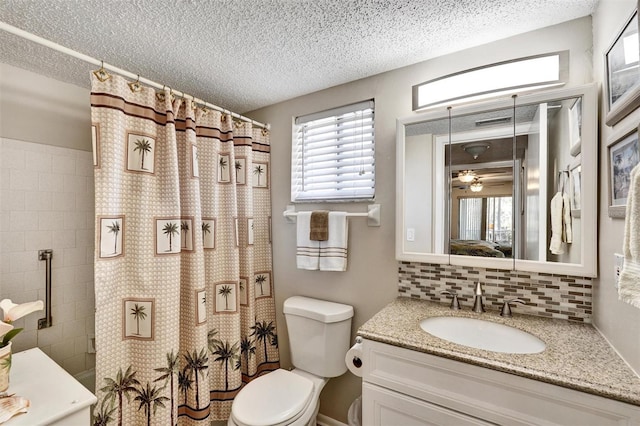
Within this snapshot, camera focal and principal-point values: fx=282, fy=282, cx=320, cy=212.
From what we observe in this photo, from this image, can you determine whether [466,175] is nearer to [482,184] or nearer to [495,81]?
[482,184]

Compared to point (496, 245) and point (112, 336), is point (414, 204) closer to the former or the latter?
point (496, 245)

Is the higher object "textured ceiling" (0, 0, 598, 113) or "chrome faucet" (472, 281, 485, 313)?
"textured ceiling" (0, 0, 598, 113)

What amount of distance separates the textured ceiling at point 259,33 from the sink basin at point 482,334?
1357mm

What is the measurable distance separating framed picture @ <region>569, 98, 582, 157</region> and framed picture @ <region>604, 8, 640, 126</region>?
0.16m

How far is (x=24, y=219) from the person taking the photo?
1520 millimetres

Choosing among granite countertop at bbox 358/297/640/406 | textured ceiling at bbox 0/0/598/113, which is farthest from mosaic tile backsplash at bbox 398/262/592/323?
textured ceiling at bbox 0/0/598/113

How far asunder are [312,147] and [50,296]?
1.80m

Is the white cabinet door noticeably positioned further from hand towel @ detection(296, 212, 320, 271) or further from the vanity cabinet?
hand towel @ detection(296, 212, 320, 271)

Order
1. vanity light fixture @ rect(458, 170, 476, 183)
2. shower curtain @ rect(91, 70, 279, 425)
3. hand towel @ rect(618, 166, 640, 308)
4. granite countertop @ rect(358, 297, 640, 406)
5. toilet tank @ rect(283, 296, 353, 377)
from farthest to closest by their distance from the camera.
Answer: toilet tank @ rect(283, 296, 353, 377)
vanity light fixture @ rect(458, 170, 476, 183)
shower curtain @ rect(91, 70, 279, 425)
granite countertop @ rect(358, 297, 640, 406)
hand towel @ rect(618, 166, 640, 308)

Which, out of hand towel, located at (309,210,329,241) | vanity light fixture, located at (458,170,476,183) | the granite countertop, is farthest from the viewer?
hand towel, located at (309,210,329,241)

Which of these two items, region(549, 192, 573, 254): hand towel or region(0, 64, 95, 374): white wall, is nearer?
region(549, 192, 573, 254): hand towel

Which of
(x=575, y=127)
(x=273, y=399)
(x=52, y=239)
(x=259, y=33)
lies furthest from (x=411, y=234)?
(x=52, y=239)

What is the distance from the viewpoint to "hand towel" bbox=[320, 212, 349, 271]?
5.81ft

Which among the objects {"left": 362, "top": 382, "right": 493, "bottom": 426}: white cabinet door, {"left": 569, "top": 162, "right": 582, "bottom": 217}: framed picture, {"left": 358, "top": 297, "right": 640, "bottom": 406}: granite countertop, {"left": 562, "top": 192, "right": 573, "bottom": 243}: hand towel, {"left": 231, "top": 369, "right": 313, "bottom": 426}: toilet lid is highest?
{"left": 569, "top": 162, "right": 582, "bottom": 217}: framed picture
